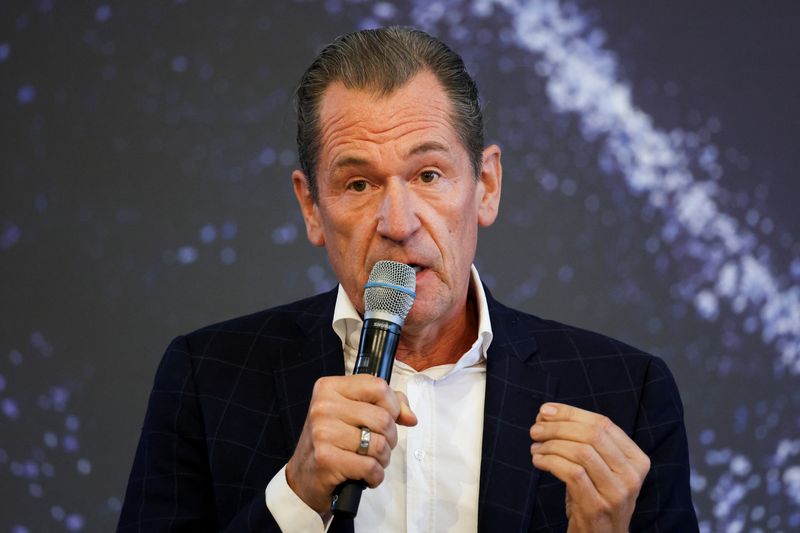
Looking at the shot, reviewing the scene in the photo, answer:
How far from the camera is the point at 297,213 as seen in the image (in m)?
2.81

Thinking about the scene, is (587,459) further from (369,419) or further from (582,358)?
(582,358)

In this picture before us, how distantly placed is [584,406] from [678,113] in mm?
1116

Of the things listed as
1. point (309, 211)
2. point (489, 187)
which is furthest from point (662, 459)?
point (309, 211)

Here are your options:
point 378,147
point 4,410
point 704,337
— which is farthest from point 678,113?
point 4,410

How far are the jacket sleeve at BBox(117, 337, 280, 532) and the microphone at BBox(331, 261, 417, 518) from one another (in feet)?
1.65

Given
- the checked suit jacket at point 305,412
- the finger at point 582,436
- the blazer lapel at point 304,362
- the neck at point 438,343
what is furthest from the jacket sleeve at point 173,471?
the finger at point 582,436

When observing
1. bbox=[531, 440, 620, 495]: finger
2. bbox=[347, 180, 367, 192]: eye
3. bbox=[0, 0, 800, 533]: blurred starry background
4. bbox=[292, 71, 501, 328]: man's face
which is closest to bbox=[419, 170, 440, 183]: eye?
bbox=[292, 71, 501, 328]: man's face

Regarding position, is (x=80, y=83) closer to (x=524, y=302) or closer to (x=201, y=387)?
(x=201, y=387)

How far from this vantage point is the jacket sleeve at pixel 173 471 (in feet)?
6.41

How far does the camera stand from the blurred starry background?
2.77m

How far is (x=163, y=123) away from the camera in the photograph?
2.82m

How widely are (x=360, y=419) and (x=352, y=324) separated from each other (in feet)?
2.05

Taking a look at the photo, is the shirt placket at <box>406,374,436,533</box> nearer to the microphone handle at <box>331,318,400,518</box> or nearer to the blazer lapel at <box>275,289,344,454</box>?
the blazer lapel at <box>275,289,344,454</box>

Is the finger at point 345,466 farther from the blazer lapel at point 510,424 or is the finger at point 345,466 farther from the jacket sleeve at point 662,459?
the jacket sleeve at point 662,459
